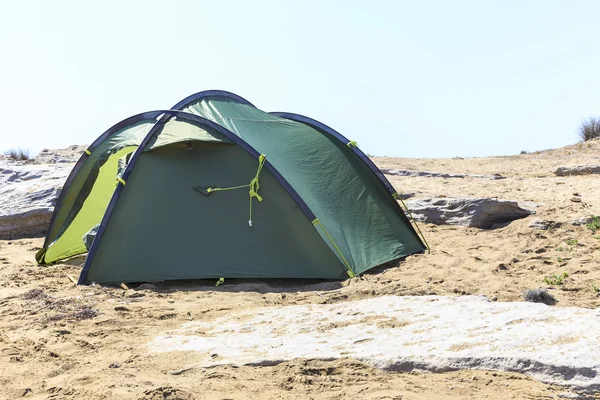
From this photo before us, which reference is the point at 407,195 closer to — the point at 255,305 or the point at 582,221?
the point at 582,221

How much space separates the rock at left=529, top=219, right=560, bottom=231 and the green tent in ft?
5.56

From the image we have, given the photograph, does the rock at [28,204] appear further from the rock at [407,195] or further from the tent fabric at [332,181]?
the rock at [407,195]

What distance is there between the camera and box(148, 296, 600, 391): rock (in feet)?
12.0

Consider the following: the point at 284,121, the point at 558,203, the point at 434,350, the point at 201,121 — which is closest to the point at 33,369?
the point at 434,350

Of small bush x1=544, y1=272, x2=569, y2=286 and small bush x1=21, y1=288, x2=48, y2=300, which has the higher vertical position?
small bush x1=21, y1=288, x2=48, y2=300

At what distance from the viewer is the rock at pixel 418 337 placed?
12.0 ft

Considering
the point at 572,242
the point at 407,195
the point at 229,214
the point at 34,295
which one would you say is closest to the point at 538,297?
the point at 572,242

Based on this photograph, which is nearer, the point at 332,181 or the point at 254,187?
the point at 254,187

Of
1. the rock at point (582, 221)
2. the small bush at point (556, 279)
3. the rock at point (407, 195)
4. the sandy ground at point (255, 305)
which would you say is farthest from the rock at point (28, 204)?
the rock at point (582, 221)

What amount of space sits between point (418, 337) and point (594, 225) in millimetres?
4763

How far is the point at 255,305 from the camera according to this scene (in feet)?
20.0

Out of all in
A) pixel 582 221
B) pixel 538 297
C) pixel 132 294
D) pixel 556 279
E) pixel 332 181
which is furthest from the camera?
pixel 582 221

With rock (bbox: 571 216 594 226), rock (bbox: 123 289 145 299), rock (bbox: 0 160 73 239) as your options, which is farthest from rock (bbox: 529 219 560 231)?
rock (bbox: 0 160 73 239)

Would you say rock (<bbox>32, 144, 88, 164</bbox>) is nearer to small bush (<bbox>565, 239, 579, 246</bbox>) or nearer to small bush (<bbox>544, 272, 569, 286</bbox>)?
small bush (<bbox>565, 239, 579, 246</bbox>)
